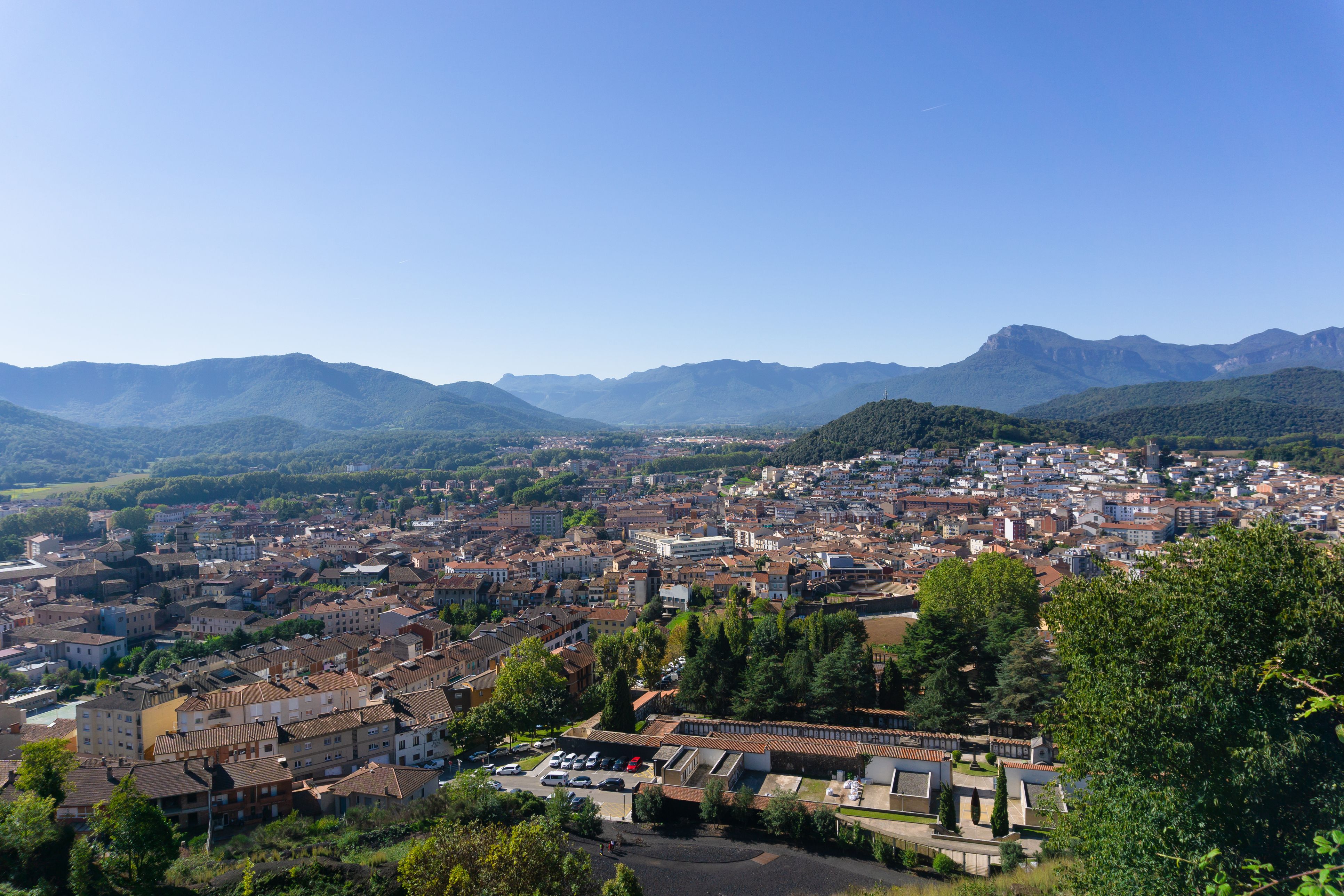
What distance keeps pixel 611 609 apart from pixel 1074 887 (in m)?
20.3

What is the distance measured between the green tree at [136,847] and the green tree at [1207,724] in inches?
390

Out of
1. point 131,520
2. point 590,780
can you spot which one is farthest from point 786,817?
point 131,520

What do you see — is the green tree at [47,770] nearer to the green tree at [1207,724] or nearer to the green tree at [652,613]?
the green tree at [1207,724]

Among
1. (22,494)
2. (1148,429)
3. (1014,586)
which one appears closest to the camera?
(1014,586)

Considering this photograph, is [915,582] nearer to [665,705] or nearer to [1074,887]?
[665,705]

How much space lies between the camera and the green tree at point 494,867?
21.4ft

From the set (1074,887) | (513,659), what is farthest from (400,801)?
(1074,887)

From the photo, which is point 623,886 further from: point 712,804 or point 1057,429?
point 1057,429

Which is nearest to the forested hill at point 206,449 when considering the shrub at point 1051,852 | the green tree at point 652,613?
the green tree at point 652,613

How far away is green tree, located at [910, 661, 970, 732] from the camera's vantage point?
1396cm

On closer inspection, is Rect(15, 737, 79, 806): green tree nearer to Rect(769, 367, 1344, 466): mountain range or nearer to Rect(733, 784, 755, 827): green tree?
Rect(733, 784, 755, 827): green tree

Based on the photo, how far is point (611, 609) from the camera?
26.0m

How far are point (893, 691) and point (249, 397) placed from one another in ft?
579

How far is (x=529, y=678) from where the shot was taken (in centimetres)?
1648
